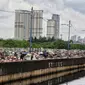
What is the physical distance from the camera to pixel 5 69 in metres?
19.7

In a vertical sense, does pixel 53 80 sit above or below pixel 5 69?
below

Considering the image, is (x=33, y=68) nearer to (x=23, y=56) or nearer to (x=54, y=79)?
(x=23, y=56)

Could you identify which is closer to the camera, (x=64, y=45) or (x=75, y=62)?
(x=75, y=62)

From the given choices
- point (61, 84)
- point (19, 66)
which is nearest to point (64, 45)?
point (61, 84)

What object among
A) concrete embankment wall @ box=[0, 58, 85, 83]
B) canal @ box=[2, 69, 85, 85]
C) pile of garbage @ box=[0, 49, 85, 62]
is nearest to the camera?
concrete embankment wall @ box=[0, 58, 85, 83]

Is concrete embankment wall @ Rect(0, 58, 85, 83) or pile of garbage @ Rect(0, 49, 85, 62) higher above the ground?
pile of garbage @ Rect(0, 49, 85, 62)

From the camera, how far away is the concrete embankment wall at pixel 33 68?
19.9 meters

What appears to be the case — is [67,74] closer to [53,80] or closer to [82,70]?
[53,80]

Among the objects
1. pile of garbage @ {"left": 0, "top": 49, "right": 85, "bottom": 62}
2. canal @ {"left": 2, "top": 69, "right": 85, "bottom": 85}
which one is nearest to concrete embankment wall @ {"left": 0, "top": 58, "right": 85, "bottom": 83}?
canal @ {"left": 2, "top": 69, "right": 85, "bottom": 85}

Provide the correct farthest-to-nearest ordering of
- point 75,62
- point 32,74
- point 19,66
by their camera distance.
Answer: point 75,62
point 32,74
point 19,66

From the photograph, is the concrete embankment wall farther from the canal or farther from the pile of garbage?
the pile of garbage

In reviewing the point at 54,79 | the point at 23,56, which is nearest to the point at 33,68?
the point at 23,56

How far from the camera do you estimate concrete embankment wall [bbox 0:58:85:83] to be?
783 inches

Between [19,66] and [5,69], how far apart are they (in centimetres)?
222
